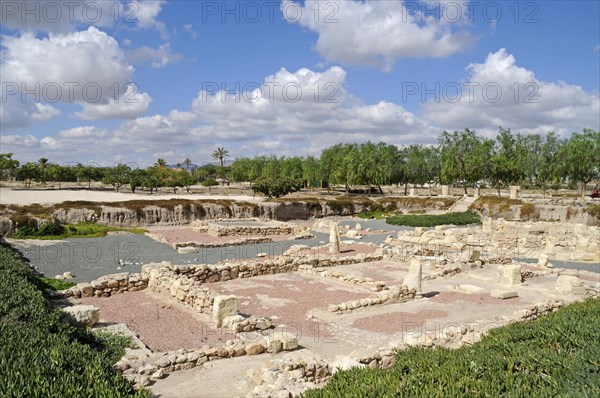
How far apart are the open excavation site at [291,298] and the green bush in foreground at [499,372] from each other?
60.4 inches

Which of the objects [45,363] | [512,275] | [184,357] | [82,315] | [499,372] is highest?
[45,363]

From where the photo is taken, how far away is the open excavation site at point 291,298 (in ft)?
30.0

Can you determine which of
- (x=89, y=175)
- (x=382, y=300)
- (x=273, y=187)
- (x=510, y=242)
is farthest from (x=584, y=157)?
(x=89, y=175)

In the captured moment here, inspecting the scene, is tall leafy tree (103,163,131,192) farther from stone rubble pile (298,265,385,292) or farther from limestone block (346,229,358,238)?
stone rubble pile (298,265,385,292)

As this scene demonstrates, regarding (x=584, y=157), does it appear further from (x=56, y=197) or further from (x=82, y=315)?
(x=56, y=197)

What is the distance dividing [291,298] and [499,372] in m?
10.9

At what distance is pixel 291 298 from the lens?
642 inches

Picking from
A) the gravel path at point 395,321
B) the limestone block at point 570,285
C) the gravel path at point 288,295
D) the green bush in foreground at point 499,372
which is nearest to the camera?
the green bush in foreground at point 499,372

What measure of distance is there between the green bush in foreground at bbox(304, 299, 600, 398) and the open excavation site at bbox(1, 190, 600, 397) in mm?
1533

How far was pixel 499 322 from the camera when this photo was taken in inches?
496

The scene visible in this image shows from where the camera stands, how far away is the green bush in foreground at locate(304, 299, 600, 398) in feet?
17.8

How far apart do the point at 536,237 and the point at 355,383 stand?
1186 inches

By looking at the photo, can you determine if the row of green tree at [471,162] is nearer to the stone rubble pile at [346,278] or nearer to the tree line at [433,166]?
the tree line at [433,166]

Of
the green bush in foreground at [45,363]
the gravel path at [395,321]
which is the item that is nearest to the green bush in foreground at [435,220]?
the gravel path at [395,321]
